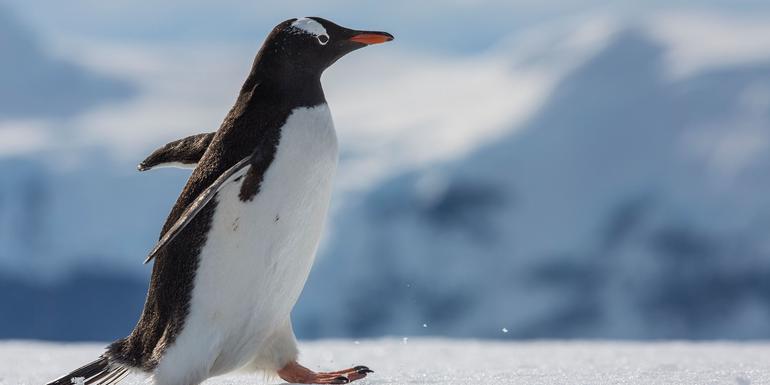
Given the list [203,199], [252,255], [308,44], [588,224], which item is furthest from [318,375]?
[588,224]

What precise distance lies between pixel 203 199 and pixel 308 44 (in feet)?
2.47

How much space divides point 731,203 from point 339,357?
2190 inches

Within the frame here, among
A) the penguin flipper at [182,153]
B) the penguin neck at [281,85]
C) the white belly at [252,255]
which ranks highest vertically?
the penguin neck at [281,85]

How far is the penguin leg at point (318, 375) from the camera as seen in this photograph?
331 centimetres

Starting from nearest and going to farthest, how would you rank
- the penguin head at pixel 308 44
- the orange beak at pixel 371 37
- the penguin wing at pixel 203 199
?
the penguin wing at pixel 203 199 → the penguin head at pixel 308 44 → the orange beak at pixel 371 37

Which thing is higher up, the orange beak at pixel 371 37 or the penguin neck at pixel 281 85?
the orange beak at pixel 371 37

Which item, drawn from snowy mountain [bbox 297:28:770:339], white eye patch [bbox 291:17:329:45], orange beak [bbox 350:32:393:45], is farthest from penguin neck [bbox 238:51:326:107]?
snowy mountain [bbox 297:28:770:339]

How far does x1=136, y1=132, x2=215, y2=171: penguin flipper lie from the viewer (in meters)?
3.50

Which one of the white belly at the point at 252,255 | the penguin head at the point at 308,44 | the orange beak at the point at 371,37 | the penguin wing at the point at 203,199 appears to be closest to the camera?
the penguin wing at the point at 203,199

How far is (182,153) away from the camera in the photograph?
3.55 meters

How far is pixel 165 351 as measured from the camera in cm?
303

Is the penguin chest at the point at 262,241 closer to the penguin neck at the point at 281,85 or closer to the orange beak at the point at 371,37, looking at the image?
the penguin neck at the point at 281,85

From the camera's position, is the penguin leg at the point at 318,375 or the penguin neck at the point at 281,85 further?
the penguin leg at the point at 318,375

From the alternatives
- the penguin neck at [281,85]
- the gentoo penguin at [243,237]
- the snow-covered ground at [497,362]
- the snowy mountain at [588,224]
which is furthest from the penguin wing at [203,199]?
the snowy mountain at [588,224]
